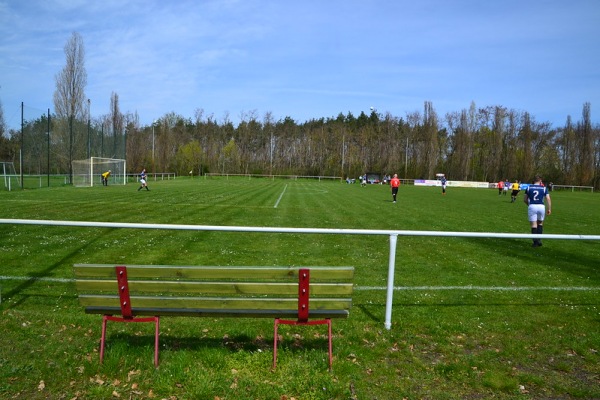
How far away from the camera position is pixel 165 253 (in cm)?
963

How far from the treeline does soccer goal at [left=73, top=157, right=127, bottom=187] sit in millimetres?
2503

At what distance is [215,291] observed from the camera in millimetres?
4207

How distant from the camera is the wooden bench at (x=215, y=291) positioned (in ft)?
13.4

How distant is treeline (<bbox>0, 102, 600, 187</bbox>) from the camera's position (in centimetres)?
7944

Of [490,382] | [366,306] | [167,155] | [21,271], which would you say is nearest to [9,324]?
[21,271]

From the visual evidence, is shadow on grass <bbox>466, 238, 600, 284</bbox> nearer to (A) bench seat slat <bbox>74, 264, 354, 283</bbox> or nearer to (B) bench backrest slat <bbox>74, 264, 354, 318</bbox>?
(B) bench backrest slat <bbox>74, 264, 354, 318</bbox>

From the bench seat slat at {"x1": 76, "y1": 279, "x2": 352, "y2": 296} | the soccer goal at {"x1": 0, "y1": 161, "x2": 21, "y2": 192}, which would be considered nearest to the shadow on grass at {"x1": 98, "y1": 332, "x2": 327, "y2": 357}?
the bench seat slat at {"x1": 76, "y1": 279, "x2": 352, "y2": 296}

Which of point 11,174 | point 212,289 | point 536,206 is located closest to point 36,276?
point 212,289

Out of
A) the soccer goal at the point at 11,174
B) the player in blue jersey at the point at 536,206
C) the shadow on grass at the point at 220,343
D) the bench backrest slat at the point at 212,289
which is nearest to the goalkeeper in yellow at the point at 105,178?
the soccer goal at the point at 11,174

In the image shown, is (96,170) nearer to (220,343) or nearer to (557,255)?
(557,255)

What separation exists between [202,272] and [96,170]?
141ft

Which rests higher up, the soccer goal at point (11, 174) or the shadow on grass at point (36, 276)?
the soccer goal at point (11, 174)

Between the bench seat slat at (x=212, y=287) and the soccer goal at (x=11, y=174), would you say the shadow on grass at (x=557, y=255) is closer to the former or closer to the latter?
the bench seat slat at (x=212, y=287)

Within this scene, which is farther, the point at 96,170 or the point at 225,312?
the point at 96,170
